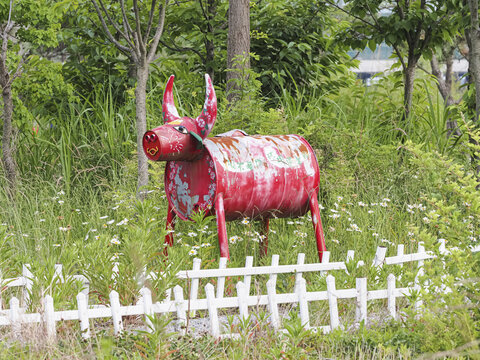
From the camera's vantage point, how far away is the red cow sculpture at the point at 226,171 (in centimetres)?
389

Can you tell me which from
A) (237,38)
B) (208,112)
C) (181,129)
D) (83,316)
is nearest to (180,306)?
(83,316)

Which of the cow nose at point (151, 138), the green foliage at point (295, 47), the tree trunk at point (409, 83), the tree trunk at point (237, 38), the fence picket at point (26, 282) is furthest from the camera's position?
the green foliage at point (295, 47)

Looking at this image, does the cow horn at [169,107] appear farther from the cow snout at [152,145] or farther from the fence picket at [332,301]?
the fence picket at [332,301]

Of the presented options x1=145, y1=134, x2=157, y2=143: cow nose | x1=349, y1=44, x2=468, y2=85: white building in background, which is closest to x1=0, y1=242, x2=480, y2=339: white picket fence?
x1=145, y1=134, x2=157, y2=143: cow nose

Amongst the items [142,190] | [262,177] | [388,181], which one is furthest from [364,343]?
[388,181]

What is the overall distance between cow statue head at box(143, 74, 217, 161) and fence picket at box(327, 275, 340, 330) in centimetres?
129

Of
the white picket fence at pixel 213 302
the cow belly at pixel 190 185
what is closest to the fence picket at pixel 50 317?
the white picket fence at pixel 213 302

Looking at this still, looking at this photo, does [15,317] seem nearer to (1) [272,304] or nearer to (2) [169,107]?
(1) [272,304]

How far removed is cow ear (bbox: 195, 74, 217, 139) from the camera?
12.9ft

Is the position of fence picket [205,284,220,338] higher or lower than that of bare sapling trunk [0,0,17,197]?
lower

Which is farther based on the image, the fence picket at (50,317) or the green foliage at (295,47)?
the green foliage at (295,47)

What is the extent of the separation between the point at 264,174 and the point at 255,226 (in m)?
1.13

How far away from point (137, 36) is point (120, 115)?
1.84 m

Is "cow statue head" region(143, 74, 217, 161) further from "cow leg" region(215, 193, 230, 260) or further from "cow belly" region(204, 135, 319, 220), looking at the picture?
"cow leg" region(215, 193, 230, 260)
